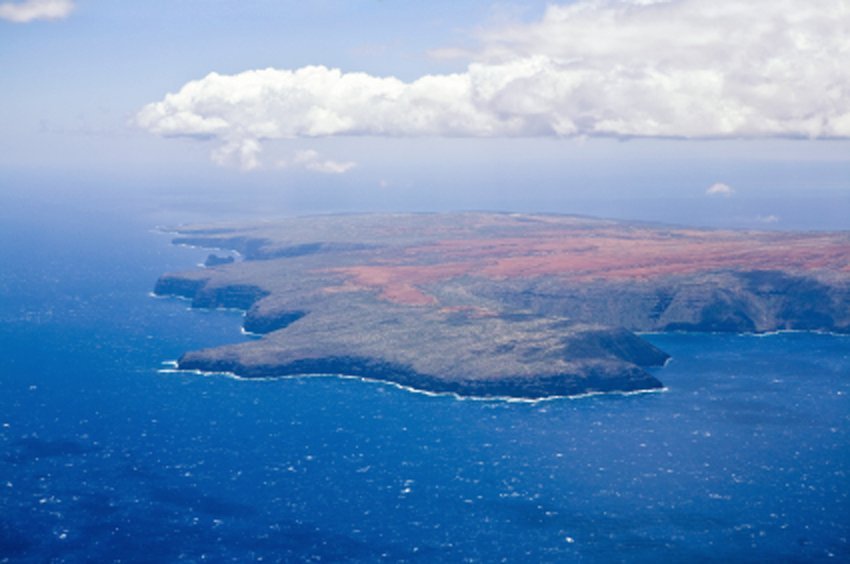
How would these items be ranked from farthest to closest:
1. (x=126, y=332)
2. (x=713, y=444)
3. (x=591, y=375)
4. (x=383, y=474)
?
(x=126, y=332) → (x=591, y=375) → (x=713, y=444) → (x=383, y=474)

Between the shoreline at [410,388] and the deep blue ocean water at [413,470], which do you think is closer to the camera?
the deep blue ocean water at [413,470]

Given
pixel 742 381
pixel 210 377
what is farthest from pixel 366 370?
pixel 742 381

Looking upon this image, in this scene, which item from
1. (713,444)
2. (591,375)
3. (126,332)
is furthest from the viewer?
(126,332)

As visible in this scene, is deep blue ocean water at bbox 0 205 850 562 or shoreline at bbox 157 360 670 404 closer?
deep blue ocean water at bbox 0 205 850 562

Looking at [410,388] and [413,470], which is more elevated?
[410,388]

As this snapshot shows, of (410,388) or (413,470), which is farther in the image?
(410,388)

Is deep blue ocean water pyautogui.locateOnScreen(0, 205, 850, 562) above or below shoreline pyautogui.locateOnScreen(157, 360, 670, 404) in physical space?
below

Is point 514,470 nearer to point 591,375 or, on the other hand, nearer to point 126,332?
point 591,375

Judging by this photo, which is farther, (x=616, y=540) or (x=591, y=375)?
(x=591, y=375)
